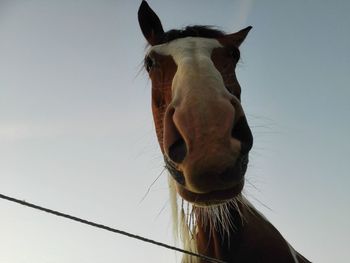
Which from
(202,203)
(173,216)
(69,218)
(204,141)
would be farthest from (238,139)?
(173,216)

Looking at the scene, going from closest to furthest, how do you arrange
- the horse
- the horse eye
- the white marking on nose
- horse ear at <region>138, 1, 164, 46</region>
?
the horse, the white marking on nose, the horse eye, horse ear at <region>138, 1, 164, 46</region>

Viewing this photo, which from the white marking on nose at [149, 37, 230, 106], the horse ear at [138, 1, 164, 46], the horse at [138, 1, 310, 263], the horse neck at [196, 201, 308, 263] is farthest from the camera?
the horse ear at [138, 1, 164, 46]

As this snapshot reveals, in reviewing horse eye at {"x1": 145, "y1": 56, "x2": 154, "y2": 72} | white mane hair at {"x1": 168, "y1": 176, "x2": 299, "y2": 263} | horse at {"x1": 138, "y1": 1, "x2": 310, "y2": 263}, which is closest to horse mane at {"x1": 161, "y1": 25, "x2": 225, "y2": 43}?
horse at {"x1": 138, "y1": 1, "x2": 310, "y2": 263}

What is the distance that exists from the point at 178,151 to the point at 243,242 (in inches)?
47.5

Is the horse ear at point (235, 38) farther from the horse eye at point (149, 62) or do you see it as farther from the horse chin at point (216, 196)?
the horse chin at point (216, 196)

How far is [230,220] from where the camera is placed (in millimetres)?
3137

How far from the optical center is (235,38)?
3664 mm

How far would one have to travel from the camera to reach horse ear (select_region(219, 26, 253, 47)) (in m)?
3.37

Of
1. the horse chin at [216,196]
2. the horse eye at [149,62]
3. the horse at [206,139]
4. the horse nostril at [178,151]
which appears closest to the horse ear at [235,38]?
the horse at [206,139]

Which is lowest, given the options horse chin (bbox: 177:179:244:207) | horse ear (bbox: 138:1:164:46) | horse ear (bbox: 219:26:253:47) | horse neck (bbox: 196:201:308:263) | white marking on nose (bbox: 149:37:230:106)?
horse neck (bbox: 196:201:308:263)

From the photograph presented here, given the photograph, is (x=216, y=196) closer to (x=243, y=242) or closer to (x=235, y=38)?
(x=243, y=242)

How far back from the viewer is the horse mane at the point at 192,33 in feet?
11.4

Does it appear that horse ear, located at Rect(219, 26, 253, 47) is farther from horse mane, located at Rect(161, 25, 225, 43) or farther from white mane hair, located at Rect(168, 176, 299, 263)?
white mane hair, located at Rect(168, 176, 299, 263)

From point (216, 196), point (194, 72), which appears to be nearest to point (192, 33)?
point (194, 72)
